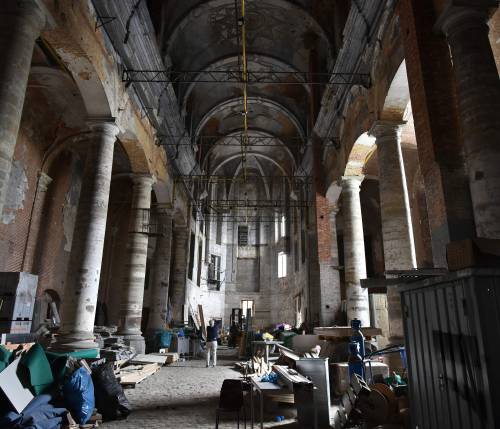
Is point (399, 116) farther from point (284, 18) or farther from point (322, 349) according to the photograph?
point (284, 18)

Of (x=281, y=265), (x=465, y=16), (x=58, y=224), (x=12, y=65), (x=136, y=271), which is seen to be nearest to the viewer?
(x=12, y=65)

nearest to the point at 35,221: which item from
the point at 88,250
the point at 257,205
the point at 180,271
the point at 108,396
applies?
the point at 88,250

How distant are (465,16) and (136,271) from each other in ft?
39.0

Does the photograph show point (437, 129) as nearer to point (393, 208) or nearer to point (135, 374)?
point (393, 208)

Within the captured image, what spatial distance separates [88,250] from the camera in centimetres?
→ 903

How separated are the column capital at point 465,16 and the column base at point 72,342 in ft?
31.5

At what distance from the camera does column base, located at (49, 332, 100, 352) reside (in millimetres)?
8277

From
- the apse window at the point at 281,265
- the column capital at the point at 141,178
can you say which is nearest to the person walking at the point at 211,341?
the column capital at the point at 141,178

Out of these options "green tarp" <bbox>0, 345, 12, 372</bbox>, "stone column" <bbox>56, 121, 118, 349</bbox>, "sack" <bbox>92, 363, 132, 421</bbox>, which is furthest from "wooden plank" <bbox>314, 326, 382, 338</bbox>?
"green tarp" <bbox>0, 345, 12, 372</bbox>

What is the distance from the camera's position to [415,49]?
7.22 m

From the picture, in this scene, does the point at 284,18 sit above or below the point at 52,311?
above

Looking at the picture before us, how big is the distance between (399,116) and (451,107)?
9.22 ft

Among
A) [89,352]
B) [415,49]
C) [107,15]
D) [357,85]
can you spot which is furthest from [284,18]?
[89,352]

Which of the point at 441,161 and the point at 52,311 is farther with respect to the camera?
the point at 52,311
